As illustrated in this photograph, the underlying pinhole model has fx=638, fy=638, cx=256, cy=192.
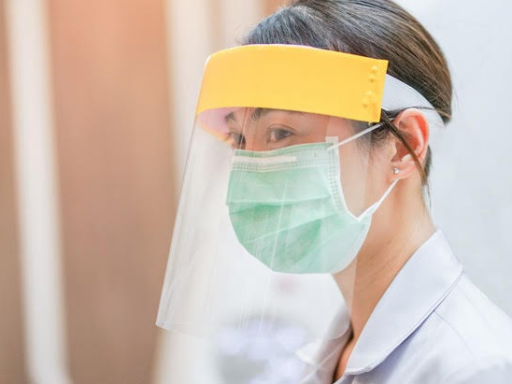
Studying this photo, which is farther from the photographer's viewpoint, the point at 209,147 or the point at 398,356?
the point at 209,147

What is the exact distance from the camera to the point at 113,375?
2.04m

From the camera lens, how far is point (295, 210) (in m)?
1.03

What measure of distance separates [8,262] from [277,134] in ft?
4.44

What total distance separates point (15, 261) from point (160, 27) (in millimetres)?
881

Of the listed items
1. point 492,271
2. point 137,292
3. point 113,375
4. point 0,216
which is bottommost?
point 113,375

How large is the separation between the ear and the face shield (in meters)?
0.02

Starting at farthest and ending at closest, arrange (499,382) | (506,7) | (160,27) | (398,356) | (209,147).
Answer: (160,27) → (506,7) → (209,147) → (398,356) → (499,382)

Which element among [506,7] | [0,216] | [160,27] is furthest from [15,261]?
[506,7]

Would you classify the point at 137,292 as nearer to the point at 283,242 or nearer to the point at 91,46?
the point at 91,46

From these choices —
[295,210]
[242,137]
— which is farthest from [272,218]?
[242,137]

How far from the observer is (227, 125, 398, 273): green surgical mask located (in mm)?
1030

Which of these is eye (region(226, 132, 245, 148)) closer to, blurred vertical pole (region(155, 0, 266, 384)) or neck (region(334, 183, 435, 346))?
neck (region(334, 183, 435, 346))

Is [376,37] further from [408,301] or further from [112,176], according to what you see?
[112,176]

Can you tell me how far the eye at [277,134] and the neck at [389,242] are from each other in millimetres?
199
